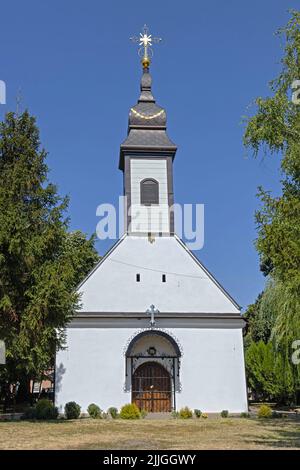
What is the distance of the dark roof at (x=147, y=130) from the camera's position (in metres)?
28.9

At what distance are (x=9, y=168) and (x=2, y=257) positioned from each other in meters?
3.62

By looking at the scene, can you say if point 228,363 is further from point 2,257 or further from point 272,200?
point 272,200

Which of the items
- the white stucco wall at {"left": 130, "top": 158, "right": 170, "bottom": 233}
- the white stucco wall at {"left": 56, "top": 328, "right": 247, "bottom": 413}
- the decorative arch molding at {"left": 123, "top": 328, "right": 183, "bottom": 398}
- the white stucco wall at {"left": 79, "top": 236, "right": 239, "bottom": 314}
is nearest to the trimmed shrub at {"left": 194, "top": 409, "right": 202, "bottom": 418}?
the white stucco wall at {"left": 56, "top": 328, "right": 247, "bottom": 413}

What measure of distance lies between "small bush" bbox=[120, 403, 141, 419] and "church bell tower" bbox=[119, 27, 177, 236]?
27.4ft

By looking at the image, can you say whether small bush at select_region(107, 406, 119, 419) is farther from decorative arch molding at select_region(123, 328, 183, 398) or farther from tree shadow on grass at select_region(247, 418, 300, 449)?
tree shadow on grass at select_region(247, 418, 300, 449)

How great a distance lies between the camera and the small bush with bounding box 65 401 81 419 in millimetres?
22064

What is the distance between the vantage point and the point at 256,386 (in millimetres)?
28922

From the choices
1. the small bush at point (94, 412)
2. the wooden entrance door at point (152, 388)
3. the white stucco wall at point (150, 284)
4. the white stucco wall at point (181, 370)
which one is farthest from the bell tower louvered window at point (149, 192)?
the small bush at point (94, 412)

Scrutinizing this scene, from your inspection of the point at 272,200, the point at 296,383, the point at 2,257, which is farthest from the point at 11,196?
the point at 296,383

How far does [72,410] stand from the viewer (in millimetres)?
22125

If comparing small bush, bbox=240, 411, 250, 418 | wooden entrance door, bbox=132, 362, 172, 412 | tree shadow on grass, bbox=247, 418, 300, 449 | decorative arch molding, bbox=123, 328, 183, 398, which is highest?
decorative arch molding, bbox=123, 328, 183, 398

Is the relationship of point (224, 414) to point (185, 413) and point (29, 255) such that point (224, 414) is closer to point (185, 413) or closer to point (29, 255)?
point (185, 413)

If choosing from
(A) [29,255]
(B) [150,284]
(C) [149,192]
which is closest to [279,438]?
(A) [29,255]

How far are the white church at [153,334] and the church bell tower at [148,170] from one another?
0.16m
